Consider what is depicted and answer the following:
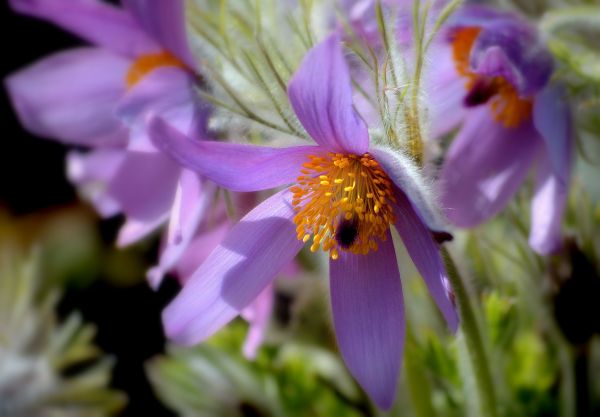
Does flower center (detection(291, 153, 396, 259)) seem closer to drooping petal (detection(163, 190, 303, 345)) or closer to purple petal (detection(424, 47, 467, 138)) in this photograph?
drooping petal (detection(163, 190, 303, 345))

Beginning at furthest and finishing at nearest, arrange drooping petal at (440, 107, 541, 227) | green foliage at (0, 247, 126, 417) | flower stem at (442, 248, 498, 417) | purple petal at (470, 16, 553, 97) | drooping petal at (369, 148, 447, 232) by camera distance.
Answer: green foliage at (0, 247, 126, 417) → drooping petal at (440, 107, 541, 227) → purple petal at (470, 16, 553, 97) → flower stem at (442, 248, 498, 417) → drooping petal at (369, 148, 447, 232)

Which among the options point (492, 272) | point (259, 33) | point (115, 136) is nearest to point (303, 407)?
point (492, 272)

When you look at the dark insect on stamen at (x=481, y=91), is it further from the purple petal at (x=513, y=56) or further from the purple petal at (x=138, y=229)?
the purple petal at (x=138, y=229)

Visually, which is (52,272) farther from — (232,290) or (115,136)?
(232,290)

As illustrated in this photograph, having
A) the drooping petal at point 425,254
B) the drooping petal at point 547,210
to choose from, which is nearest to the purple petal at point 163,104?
the drooping petal at point 425,254

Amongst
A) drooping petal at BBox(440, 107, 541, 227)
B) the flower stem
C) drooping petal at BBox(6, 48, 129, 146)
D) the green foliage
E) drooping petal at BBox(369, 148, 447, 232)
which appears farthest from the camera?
the green foliage

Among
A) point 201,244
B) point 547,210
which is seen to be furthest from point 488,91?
point 201,244

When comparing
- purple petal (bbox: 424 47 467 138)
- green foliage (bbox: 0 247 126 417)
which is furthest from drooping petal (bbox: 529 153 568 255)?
green foliage (bbox: 0 247 126 417)

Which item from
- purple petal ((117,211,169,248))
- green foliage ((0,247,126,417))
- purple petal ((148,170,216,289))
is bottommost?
green foliage ((0,247,126,417))
